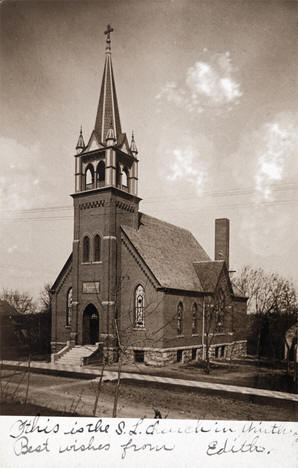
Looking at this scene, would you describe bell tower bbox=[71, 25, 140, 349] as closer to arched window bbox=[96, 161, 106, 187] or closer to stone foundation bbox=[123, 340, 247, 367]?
arched window bbox=[96, 161, 106, 187]

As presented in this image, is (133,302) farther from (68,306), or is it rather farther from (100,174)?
(100,174)

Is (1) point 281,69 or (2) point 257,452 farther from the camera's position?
(1) point 281,69

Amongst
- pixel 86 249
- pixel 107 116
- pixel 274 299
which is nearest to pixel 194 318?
pixel 86 249

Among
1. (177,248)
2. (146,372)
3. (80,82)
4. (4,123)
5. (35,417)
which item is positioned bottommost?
(146,372)

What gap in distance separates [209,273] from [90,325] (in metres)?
10.8

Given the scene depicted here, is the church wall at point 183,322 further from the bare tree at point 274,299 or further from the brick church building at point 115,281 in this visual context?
the bare tree at point 274,299

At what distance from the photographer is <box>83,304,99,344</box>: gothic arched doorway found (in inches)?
1141

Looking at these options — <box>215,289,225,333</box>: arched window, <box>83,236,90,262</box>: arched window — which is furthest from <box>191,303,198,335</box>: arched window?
<box>83,236,90,262</box>: arched window

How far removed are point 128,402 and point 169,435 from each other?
408cm

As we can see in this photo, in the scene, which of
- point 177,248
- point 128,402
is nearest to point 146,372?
point 128,402

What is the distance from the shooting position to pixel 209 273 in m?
33.8

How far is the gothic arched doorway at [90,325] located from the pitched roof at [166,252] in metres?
5.45

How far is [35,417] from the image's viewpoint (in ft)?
34.7

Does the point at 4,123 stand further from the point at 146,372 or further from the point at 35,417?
the point at 146,372
